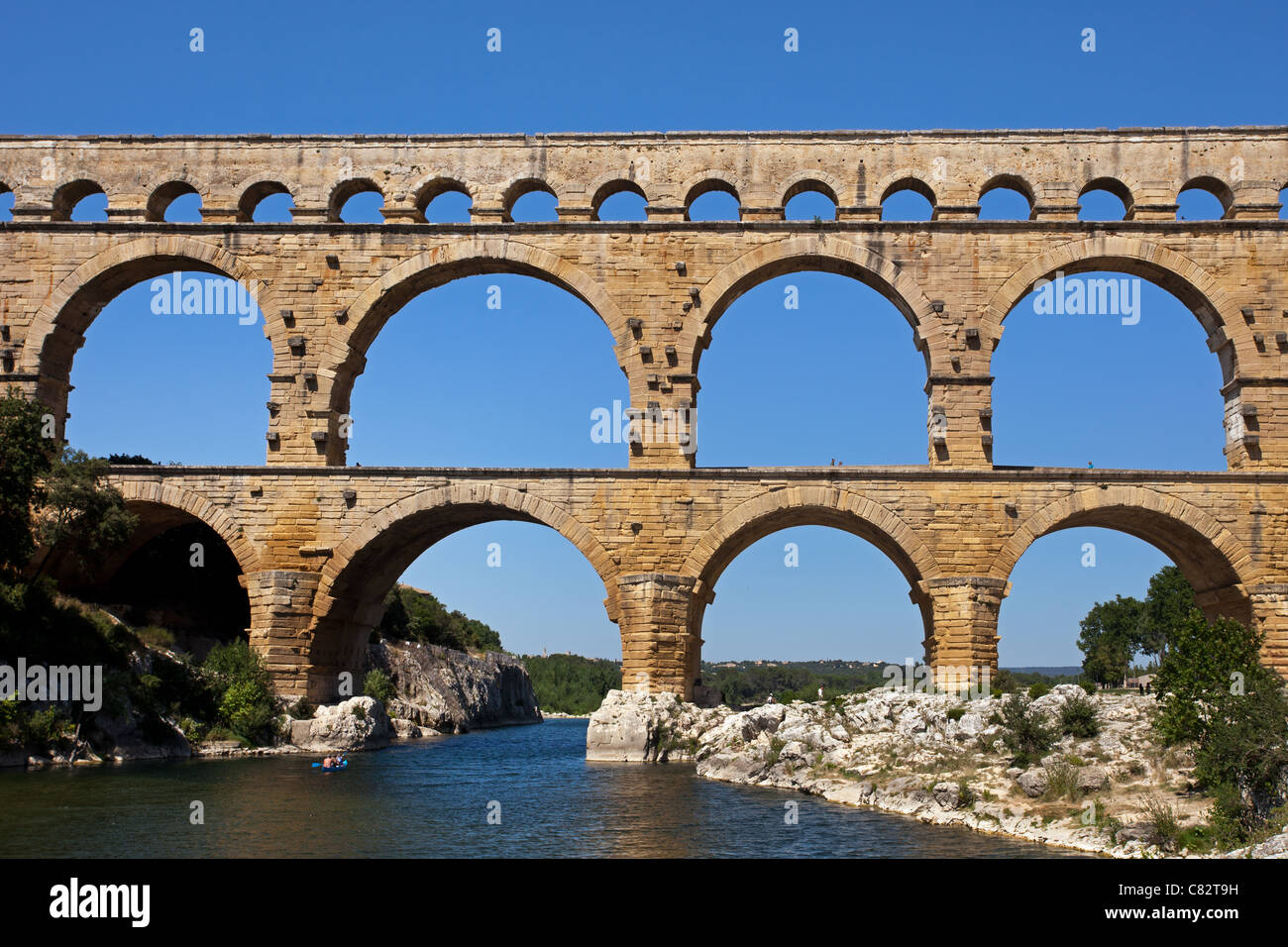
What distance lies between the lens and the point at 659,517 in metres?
21.7

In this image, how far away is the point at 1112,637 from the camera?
197 ft

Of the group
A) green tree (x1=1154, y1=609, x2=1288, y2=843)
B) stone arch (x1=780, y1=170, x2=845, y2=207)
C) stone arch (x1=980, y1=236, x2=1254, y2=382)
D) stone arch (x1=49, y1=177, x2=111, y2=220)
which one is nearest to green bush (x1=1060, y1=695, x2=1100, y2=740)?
green tree (x1=1154, y1=609, x2=1288, y2=843)

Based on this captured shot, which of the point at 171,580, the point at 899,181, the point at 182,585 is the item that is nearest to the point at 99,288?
the point at 171,580

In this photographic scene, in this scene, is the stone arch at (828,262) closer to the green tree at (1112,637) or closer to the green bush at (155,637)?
the green bush at (155,637)

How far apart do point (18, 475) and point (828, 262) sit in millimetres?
16730

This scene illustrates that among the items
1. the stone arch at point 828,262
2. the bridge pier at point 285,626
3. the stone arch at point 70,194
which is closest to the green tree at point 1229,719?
the stone arch at point 828,262

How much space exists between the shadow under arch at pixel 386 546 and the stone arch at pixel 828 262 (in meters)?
4.54

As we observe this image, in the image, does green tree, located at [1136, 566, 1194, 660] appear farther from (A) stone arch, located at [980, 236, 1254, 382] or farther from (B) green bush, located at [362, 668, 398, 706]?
(B) green bush, located at [362, 668, 398, 706]

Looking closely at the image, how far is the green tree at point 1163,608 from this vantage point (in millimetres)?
46531

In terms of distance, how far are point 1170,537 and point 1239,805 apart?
13.1 m

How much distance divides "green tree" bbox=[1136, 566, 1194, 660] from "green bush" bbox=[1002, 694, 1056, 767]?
33.1 metres

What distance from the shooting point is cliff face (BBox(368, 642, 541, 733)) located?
121ft
